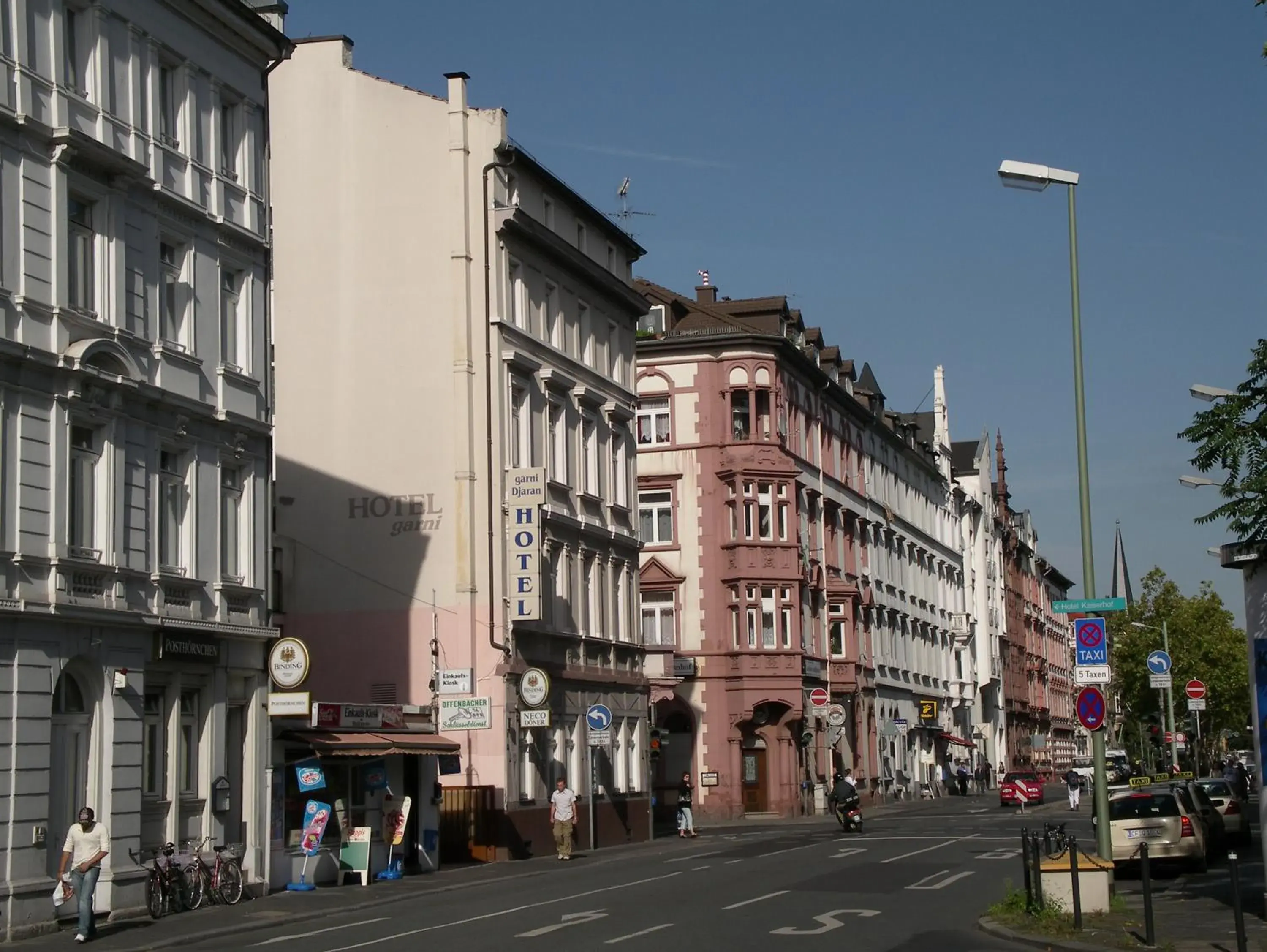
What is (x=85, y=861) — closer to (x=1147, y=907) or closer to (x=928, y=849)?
(x=1147, y=907)

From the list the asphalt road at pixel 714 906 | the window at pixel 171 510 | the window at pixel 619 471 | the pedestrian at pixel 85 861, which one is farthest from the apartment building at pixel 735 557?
the pedestrian at pixel 85 861

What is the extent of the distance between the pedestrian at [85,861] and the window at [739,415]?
43.6 meters

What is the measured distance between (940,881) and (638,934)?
9.81m

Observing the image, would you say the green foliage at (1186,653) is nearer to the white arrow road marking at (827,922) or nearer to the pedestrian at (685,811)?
the pedestrian at (685,811)

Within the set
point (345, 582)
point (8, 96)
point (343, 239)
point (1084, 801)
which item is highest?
point (343, 239)

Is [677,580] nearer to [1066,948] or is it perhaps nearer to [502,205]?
[502,205]

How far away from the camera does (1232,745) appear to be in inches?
6344

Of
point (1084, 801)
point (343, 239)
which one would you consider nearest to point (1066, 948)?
point (343, 239)

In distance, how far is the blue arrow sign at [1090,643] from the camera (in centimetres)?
2356

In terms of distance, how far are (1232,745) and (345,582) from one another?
134137 mm

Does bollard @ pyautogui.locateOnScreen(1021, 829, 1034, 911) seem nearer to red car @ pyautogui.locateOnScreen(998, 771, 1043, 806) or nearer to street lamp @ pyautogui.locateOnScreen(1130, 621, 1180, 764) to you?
street lamp @ pyautogui.locateOnScreen(1130, 621, 1180, 764)

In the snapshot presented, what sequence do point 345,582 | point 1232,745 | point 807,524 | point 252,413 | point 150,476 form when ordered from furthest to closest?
point 1232,745 → point 807,524 → point 345,582 → point 252,413 → point 150,476

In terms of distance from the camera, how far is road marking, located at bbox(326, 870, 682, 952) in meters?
20.8

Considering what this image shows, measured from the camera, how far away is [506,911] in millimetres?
25000
